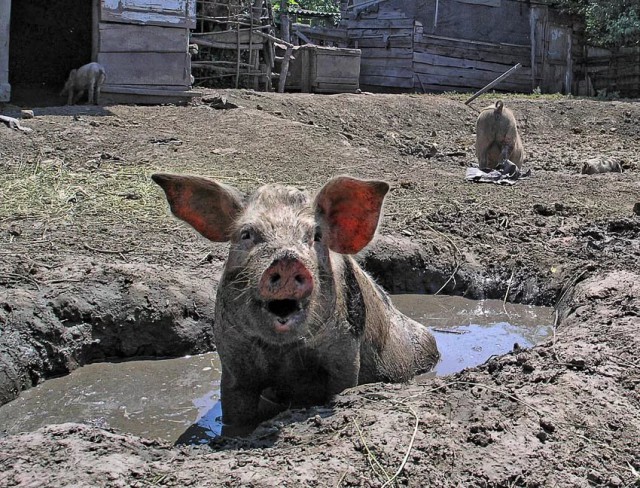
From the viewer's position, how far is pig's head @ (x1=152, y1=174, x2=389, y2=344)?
154 inches

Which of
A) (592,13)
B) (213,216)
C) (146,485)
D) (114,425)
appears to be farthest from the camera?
(592,13)

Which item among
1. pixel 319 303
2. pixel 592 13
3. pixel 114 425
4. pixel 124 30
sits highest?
pixel 592 13

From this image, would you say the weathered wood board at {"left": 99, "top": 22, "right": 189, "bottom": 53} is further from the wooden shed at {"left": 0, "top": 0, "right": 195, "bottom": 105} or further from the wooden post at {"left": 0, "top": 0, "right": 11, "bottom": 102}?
the wooden post at {"left": 0, "top": 0, "right": 11, "bottom": 102}

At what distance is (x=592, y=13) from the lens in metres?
26.0

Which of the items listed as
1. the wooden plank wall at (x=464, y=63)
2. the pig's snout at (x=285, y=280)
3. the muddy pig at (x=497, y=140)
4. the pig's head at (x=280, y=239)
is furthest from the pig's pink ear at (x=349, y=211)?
the wooden plank wall at (x=464, y=63)

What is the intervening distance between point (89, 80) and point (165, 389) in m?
10.8

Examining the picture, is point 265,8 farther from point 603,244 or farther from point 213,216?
point 213,216

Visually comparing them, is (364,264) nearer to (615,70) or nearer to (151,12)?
(151,12)

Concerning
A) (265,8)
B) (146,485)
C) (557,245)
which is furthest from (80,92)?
(146,485)

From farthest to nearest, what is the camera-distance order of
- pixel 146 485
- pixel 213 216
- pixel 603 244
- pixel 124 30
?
pixel 124 30 < pixel 603 244 < pixel 213 216 < pixel 146 485

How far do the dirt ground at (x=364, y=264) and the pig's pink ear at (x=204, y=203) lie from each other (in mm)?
1168

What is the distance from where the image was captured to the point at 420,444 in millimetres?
3789

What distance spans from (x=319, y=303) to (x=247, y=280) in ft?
1.34

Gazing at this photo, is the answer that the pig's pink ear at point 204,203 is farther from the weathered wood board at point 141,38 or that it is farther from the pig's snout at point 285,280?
the weathered wood board at point 141,38
